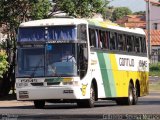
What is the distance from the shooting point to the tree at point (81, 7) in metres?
37.6

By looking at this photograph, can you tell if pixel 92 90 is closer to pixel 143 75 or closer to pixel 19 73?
pixel 19 73

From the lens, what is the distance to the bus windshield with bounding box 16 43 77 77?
2611 cm

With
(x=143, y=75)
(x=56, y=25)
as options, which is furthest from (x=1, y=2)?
(x=56, y=25)

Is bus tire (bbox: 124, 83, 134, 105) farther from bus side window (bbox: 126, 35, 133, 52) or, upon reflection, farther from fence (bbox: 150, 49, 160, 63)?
fence (bbox: 150, 49, 160, 63)

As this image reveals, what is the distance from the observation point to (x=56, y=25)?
1057 inches

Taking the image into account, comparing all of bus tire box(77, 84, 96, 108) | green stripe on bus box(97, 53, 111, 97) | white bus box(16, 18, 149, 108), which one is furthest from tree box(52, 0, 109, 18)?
bus tire box(77, 84, 96, 108)

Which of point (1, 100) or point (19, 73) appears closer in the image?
point (19, 73)

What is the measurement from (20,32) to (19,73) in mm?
1675

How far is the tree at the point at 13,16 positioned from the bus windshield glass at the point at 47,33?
9.46 m

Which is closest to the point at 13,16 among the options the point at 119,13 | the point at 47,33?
the point at 47,33

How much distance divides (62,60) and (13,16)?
460 inches

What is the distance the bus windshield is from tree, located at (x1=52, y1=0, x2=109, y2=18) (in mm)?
11290


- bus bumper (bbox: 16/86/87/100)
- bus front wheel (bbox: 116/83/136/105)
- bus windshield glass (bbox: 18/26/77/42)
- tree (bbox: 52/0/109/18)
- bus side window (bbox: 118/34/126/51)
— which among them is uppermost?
tree (bbox: 52/0/109/18)

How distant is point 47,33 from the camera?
1055 inches
